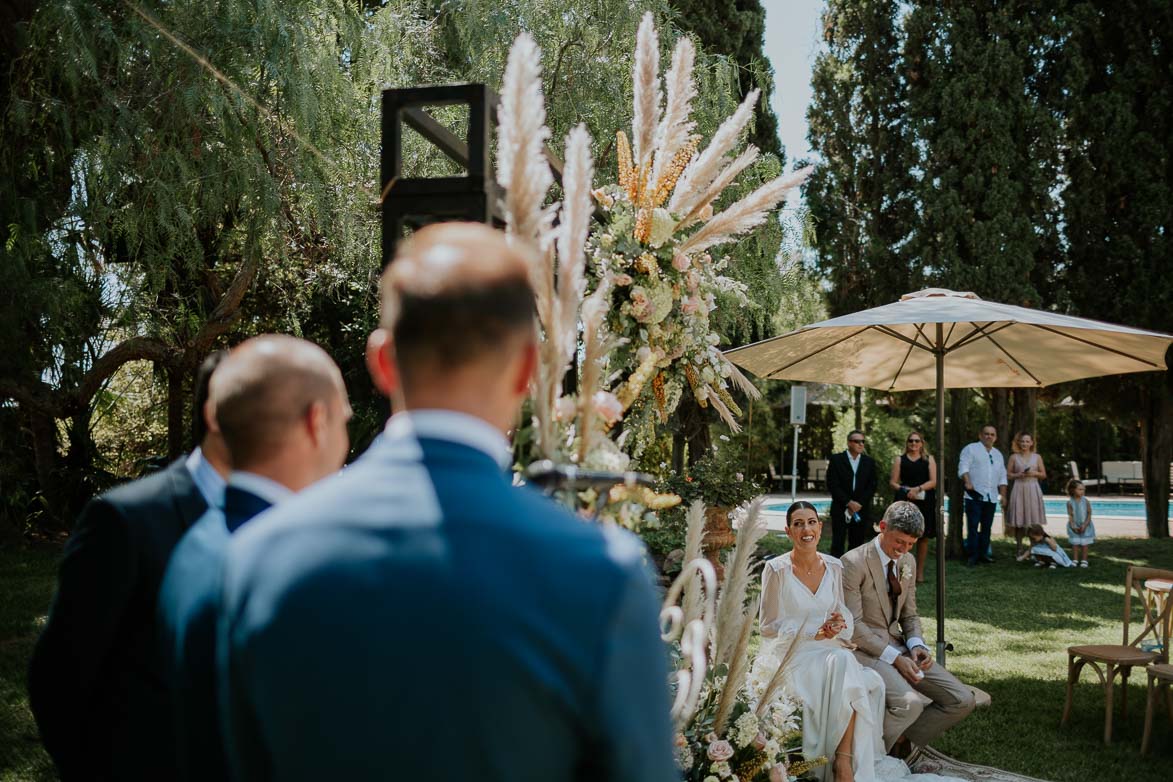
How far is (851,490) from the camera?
38.5 ft

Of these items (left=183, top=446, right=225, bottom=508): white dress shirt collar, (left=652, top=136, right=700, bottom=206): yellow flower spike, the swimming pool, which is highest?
(left=652, top=136, right=700, bottom=206): yellow flower spike

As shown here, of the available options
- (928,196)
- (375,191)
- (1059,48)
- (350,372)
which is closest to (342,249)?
(375,191)

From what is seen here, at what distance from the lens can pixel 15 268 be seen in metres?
7.60

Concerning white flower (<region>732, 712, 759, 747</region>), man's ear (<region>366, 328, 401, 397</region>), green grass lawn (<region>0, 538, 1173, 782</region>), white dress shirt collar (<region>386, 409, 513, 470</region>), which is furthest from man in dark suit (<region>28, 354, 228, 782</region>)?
green grass lawn (<region>0, 538, 1173, 782</region>)

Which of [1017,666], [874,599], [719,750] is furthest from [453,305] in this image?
[1017,666]

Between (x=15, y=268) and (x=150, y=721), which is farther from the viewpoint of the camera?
(x=15, y=268)

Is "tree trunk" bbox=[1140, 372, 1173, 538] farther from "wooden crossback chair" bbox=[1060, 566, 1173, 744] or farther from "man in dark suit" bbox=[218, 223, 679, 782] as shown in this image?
"man in dark suit" bbox=[218, 223, 679, 782]

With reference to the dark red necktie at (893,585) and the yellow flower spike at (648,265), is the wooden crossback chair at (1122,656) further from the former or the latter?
the yellow flower spike at (648,265)

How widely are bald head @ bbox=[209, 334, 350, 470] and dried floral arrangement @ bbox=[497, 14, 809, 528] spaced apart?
43 cm

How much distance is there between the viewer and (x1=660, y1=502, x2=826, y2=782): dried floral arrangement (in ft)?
9.53

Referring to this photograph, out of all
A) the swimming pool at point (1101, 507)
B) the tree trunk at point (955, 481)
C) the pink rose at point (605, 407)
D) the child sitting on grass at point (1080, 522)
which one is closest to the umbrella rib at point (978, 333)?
the pink rose at point (605, 407)

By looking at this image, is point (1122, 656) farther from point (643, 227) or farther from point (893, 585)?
point (643, 227)

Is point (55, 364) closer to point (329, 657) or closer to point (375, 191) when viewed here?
point (375, 191)

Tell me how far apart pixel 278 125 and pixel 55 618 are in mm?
6315
